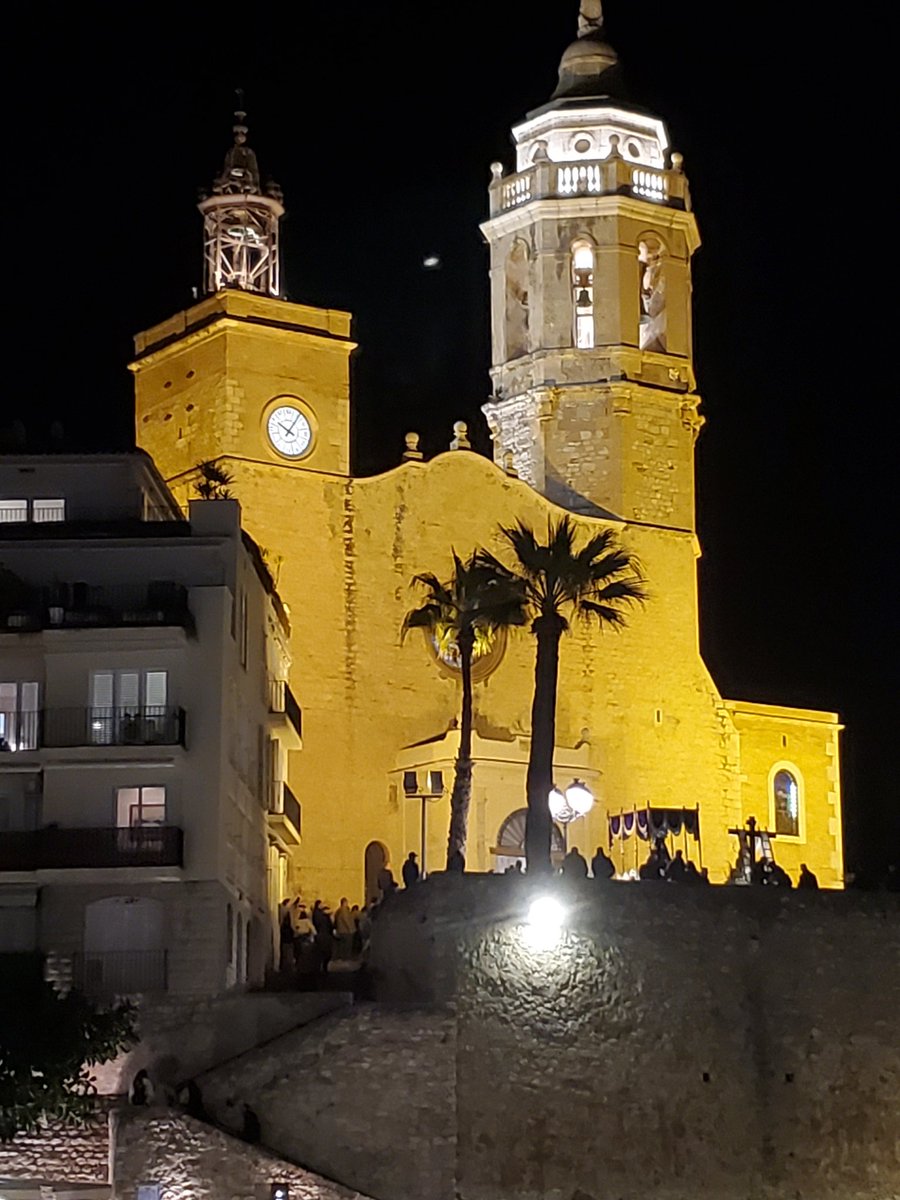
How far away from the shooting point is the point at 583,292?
67688 millimetres

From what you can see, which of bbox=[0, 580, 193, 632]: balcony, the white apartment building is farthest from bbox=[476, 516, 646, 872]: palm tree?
bbox=[0, 580, 193, 632]: balcony

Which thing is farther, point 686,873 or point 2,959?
point 686,873

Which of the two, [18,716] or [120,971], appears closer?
[120,971]

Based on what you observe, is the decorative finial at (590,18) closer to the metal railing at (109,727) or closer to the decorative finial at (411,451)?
the decorative finial at (411,451)

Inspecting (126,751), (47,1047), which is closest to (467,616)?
(126,751)

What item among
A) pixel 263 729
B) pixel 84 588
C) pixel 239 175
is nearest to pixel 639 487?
pixel 239 175

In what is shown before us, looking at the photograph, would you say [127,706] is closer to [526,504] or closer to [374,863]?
[374,863]

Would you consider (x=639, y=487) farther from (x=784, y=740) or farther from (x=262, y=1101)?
(x=262, y=1101)

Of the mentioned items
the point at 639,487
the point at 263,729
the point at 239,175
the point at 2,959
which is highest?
the point at 239,175

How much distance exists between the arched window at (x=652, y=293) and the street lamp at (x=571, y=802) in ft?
40.6

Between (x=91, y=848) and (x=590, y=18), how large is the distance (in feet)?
110

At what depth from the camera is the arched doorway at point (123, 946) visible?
44781mm

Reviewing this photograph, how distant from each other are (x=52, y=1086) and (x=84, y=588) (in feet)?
35.1

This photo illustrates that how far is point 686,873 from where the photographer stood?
4791 centimetres
